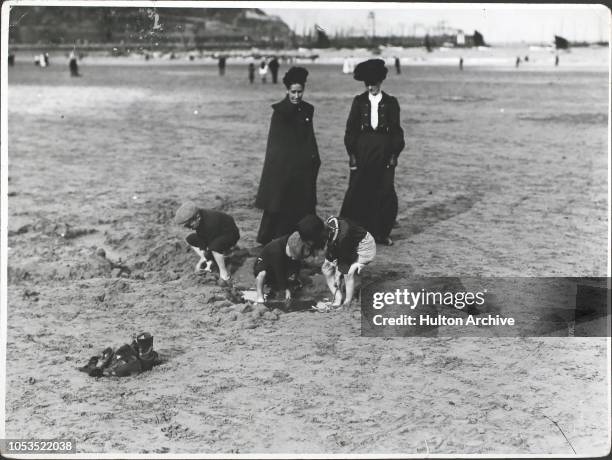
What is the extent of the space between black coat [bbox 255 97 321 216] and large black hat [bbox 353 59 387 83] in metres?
0.47

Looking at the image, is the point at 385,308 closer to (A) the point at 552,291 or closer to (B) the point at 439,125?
(A) the point at 552,291

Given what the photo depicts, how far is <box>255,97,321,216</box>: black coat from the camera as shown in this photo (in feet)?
19.2

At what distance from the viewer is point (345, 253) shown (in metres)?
5.22

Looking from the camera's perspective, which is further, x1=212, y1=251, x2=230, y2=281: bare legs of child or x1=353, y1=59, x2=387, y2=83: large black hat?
x1=353, y1=59, x2=387, y2=83: large black hat

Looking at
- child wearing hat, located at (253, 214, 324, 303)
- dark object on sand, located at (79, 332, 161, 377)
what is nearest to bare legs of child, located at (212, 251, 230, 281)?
child wearing hat, located at (253, 214, 324, 303)

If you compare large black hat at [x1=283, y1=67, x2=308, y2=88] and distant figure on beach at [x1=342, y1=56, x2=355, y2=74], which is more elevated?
distant figure on beach at [x1=342, y1=56, x2=355, y2=74]

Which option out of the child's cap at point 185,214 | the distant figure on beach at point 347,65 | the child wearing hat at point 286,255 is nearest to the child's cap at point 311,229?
the child wearing hat at point 286,255

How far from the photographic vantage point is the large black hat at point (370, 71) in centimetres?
588

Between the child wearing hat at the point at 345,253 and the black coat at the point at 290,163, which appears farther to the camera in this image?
the black coat at the point at 290,163

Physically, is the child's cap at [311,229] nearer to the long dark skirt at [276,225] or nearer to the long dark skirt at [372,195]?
the long dark skirt at [276,225]

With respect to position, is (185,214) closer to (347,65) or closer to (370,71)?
(370,71)

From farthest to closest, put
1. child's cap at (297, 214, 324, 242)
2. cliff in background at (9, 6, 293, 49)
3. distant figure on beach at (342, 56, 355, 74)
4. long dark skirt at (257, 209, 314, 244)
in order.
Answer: cliff in background at (9, 6, 293, 49)
distant figure on beach at (342, 56, 355, 74)
long dark skirt at (257, 209, 314, 244)
child's cap at (297, 214, 324, 242)

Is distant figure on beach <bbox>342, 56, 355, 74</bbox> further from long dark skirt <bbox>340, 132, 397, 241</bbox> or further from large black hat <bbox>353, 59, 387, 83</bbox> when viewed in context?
large black hat <bbox>353, 59, 387, 83</bbox>

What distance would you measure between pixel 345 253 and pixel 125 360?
1675 millimetres
